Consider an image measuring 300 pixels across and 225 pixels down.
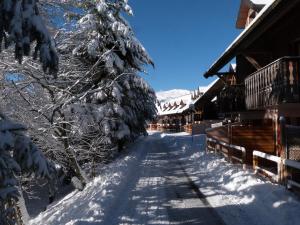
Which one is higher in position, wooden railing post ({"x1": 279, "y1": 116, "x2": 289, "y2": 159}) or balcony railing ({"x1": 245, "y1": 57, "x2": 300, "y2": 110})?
balcony railing ({"x1": 245, "y1": 57, "x2": 300, "y2": 110})

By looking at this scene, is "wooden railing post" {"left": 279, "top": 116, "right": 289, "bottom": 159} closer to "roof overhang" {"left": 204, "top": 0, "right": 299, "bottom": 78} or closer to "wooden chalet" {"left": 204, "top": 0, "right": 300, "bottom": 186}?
"wooden chalet" {"left": 204, "top": 0, "right": 300, "bottom": 186}

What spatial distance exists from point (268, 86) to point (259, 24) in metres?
1.86

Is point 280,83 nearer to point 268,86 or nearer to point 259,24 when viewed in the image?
point 268,86

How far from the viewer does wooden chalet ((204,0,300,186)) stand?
Answer: 929 centimetres

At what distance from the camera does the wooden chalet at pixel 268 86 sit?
366 inches

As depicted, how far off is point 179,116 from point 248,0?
53622 millimetres

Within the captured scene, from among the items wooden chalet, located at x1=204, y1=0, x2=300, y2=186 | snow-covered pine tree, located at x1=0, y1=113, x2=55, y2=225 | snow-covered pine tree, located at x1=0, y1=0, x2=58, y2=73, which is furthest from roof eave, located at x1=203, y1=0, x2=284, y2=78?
snow-covered pine tree, located at x1=0, y1=113, x2=55, y2=225

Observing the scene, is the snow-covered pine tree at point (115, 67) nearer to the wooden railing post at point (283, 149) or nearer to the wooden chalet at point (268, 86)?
the wooden chalet at point (268, 86)

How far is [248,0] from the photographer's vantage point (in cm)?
1884

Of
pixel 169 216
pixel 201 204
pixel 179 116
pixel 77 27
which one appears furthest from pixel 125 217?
pixel 179 116

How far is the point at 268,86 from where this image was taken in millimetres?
11078

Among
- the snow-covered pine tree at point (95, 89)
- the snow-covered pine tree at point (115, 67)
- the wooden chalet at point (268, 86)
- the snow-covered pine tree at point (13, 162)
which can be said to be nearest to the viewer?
the snow-covered pine tree at point (13, 162)

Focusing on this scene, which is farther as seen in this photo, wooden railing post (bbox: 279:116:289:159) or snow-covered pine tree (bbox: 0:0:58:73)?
wooden railing post (bbox: 279:116:289:159)

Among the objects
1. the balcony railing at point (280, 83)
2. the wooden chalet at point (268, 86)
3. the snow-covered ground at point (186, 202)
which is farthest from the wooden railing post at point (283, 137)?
the balcony railing at point (280, 83)
